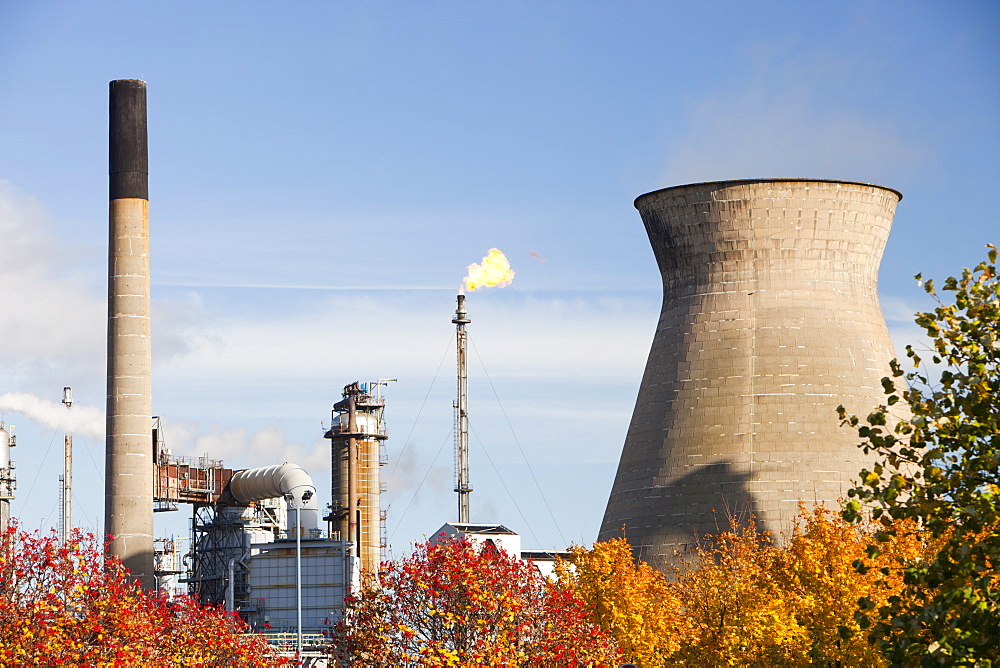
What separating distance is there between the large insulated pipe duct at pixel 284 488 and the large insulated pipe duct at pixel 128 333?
12.5m

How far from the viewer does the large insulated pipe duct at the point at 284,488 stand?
57.7 metres

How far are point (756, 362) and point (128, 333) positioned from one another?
60.7ft

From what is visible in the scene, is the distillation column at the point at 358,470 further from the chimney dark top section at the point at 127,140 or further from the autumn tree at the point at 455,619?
the autumn tree at the point at 455,619

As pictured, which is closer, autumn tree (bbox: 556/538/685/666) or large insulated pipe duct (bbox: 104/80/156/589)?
autumn tree (bbox: 556/538/685/666)

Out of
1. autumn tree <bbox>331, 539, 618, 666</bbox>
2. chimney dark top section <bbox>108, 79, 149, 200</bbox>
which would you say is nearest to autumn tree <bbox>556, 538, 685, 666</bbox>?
autumn tree <bbox>331, 539, 618, 666</bbox>

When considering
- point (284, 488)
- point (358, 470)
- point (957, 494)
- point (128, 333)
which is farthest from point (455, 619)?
point (358, 470)

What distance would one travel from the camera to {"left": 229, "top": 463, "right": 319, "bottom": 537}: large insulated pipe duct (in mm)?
57688

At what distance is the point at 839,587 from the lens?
30.1 meters

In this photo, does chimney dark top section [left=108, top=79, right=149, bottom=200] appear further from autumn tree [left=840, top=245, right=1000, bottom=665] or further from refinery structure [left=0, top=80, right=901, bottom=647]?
autumn tree [left=840, top=245, right=1000, bottom=665]

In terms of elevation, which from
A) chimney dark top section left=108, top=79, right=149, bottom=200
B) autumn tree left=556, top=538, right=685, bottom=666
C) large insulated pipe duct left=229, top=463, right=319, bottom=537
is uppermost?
chimney dark top section left=108, top=79, right=149, bottom=200

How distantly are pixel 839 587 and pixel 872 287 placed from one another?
71.3 ft

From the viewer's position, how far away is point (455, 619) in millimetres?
22375

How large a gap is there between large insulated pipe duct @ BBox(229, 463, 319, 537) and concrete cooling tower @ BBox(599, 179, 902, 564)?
1343cm

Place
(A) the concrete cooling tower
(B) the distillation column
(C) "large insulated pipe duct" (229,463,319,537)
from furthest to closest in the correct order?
(B) the distillation column → (C) "large insulated pipe duct" (229,463,319,537) → (A) the concrete cooling tower
